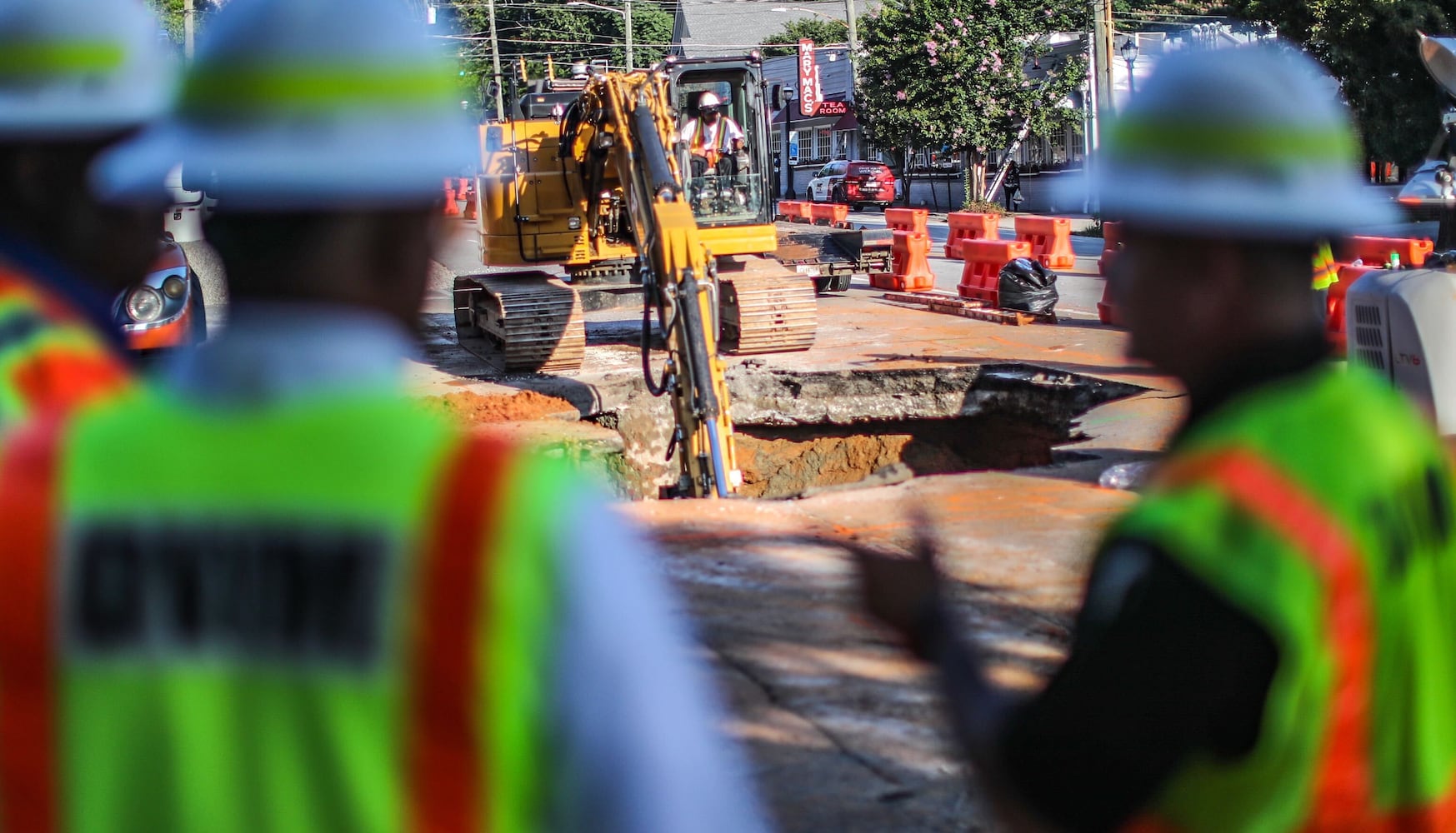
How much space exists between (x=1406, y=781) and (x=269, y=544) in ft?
4.64

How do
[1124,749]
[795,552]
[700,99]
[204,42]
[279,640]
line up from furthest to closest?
[700,99], [795,552], [1124,749], [204,42], [279,640]

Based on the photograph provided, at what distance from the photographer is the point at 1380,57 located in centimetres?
3256

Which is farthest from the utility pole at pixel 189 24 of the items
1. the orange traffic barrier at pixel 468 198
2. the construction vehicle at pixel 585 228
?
the construction vehicle at pixel 585 228

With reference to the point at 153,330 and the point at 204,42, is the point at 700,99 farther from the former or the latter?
the point at 204,42

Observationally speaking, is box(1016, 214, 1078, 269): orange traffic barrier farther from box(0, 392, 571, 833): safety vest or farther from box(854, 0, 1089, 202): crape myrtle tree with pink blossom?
box(0, 392, 571, 833): safety vest

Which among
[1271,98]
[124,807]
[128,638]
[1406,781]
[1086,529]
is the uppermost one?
[1271,98]

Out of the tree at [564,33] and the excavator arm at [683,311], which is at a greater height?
the tree at [564,33]

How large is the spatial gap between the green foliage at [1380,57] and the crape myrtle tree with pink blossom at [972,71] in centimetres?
894

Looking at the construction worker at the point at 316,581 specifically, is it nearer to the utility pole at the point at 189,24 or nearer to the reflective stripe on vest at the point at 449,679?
the reflective stripe on vest at the point at 449,679

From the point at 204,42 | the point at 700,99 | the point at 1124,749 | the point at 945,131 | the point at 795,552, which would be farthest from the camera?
the point at 945,131

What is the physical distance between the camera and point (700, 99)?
16.5m

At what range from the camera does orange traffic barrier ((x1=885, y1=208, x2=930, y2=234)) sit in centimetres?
2247

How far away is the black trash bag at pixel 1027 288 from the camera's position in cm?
1739

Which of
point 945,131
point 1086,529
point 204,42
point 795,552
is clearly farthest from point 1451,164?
point 945,131
